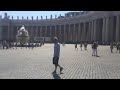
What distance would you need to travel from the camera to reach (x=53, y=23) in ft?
Result: 450

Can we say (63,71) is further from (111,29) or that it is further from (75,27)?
(75,27)

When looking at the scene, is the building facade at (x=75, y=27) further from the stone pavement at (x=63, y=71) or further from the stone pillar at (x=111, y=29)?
the stone pavement at (x=63, y=71)

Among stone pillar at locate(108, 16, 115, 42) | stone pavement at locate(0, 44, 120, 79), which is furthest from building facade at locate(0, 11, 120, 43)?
stone pavement at locate(0, 44, 120, 79)

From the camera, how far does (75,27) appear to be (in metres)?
121

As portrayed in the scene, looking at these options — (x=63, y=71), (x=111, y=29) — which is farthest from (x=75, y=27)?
(x=63, y=71)

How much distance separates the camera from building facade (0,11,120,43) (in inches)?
3361

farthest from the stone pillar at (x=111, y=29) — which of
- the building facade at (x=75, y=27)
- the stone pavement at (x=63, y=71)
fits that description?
the stone pavement at (x=63, y=71)

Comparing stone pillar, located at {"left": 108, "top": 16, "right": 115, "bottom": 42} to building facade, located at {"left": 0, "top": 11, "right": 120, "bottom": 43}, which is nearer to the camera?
stone pillar, located at {"left": 108, "top": 16, "right": 115, "bottom": 42}

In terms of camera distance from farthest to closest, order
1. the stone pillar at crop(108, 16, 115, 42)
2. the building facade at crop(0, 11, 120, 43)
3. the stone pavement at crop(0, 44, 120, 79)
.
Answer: the building facade at crop(0, 11, 120, 43) → the stone pillar at crop(108, 16, 115, 42) → the stone pavement at crop(0, 44, 120, 79)

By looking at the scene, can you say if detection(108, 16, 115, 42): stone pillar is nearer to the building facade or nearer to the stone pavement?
the building facade

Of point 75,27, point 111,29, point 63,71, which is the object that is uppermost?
point 75,27

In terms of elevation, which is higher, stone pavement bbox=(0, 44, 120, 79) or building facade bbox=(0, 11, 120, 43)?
building facade bbox=(0, 11, 120, 43)
